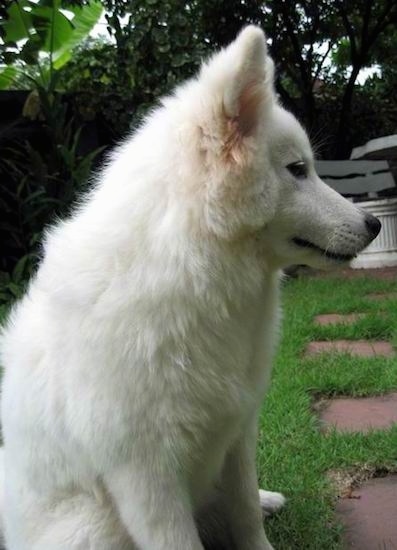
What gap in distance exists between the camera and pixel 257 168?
1.74 m

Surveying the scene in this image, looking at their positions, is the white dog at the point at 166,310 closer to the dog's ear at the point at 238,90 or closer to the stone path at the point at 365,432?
the dog's ear at the point at 238,90

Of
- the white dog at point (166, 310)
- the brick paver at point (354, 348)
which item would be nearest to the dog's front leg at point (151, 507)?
the white dog at point (166, 310)

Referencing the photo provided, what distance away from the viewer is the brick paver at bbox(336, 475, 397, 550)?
82.7 inches

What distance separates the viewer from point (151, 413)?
1688mm

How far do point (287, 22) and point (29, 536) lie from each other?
9776mm

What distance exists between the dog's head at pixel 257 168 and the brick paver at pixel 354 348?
219cm

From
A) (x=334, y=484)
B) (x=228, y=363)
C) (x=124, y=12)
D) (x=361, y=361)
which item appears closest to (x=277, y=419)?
(x=334, y=484)

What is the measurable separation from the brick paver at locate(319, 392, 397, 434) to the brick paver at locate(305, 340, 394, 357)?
614 millimetres

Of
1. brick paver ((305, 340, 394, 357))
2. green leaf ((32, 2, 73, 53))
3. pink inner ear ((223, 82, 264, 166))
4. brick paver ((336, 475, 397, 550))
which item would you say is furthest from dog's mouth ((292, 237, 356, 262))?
green leaf ((32, 2, 73, 53))

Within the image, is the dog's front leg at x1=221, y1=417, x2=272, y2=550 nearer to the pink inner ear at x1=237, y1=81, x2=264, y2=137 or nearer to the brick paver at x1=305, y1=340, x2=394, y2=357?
the pink inner ear at x1=237, y1=81, x2=264, y2=137

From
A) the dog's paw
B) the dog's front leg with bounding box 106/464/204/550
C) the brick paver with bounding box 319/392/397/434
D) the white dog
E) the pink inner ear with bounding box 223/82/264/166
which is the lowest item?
the dog's paw

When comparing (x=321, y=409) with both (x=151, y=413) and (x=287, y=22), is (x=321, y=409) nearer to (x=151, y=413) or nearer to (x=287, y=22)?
(x=151, y=413)

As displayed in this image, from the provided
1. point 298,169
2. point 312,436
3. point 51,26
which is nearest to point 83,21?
point 51,26

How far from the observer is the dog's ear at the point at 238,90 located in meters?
1.66
